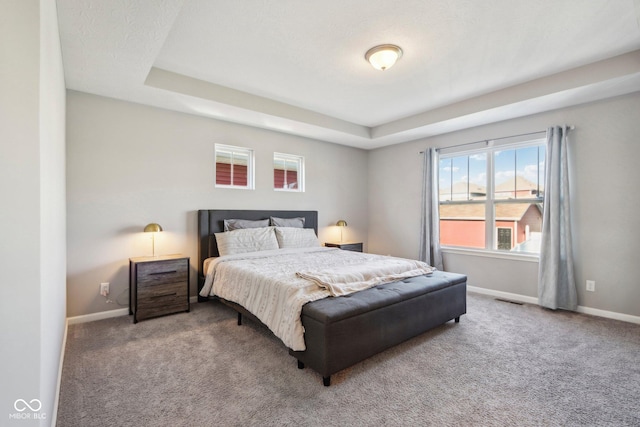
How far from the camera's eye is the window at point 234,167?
4254 millimetres

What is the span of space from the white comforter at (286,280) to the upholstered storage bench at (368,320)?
9 cm

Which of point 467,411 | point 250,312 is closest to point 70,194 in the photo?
point 250,312

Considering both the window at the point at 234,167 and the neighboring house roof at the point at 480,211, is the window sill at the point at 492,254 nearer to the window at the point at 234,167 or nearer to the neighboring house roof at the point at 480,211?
the neighboring house roof at the point at 480,211

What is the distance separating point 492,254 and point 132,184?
4909 millimetres

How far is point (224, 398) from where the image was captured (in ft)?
6.15

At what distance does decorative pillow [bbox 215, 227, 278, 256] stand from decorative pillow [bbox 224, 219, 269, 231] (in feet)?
0.38

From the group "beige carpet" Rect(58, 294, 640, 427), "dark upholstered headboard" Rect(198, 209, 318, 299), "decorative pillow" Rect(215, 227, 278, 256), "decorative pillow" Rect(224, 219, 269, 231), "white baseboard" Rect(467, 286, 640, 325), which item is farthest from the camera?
"decorative pillow" Rect(224, 219, 269, 231)

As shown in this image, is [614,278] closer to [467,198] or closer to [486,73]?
[467,198]

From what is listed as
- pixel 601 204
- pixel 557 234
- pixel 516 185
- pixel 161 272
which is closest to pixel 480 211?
pixel 516 185

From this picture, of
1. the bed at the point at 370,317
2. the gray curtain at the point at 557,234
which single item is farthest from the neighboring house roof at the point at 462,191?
the bed at the point at 370,317

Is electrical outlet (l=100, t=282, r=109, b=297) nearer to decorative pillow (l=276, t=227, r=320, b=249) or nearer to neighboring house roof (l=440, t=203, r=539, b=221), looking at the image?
decorative pillow (l=276, t=227, r=320, b=249)

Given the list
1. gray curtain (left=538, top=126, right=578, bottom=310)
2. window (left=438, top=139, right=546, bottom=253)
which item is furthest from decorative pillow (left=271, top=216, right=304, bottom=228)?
gray curtain (left=538, top=126, right=578, bottom=310)

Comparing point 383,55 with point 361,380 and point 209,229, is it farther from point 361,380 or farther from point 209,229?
point 209,229

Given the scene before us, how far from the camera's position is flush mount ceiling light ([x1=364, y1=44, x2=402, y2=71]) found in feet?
8.69
